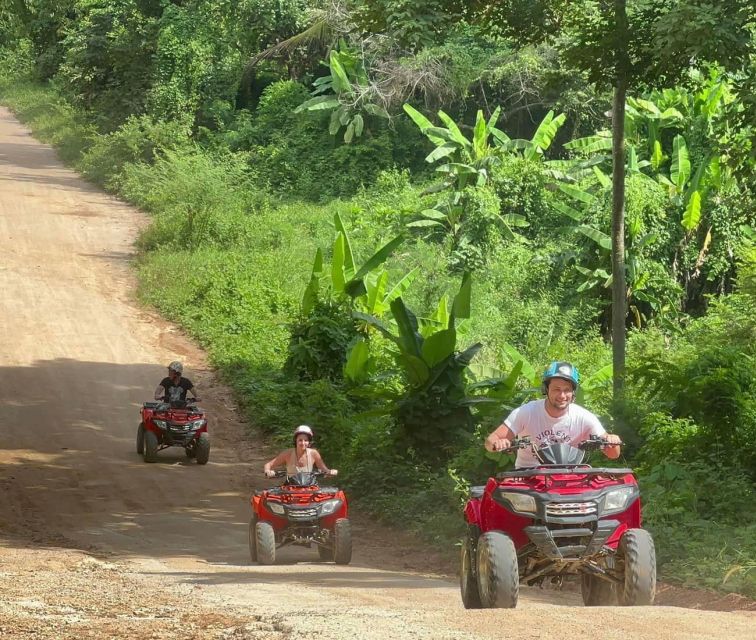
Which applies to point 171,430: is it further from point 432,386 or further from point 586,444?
point 586,444

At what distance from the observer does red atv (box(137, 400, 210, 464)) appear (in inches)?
643

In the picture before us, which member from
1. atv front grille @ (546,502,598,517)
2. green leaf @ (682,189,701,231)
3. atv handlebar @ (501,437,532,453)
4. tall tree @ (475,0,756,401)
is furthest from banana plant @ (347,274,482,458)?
green leaf @ (682,189,701,231)

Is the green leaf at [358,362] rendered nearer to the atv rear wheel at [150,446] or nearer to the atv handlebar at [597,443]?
the atv rear wheel at [150,446]

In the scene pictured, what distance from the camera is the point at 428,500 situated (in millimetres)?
13805

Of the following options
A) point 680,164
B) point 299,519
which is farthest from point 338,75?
point 299,519

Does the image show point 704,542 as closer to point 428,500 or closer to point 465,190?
point 428,500

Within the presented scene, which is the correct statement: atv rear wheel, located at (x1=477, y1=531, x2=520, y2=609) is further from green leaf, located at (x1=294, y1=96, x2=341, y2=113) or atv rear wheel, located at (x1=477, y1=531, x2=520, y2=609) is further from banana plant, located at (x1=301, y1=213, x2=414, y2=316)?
green leaf, located at (x1=294, y1=96, x2=341, y2=113)

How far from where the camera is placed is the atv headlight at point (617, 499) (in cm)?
680

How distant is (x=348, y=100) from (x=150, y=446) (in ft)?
54.5

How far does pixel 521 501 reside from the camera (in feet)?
22.3

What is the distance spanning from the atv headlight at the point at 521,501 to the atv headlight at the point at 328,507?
13.3 ft

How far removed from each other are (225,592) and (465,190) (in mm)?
18531

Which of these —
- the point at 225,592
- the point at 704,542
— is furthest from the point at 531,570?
the point at 704,542

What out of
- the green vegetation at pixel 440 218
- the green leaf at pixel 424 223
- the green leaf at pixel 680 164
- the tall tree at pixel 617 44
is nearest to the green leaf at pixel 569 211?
the green vegetation at pixel 440 218
